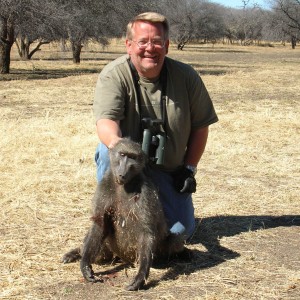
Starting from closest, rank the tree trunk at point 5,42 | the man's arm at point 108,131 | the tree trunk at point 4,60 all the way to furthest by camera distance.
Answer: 1. the man's arm at point 108,131
2. the tree trunk at point 5,42
3. the tree trunk at point 4,60

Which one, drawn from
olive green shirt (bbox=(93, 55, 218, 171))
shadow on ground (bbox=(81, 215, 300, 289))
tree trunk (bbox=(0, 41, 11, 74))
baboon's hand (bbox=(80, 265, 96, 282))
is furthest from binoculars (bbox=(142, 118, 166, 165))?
tree trunk (bbox=(0, 41, 11, 74))

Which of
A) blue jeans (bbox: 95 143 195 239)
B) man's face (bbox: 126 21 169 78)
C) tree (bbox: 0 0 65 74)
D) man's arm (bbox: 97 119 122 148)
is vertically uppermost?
tree (bbox: 0 0 65 74)

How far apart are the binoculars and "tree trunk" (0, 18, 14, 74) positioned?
1595cm

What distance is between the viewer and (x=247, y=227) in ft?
Answer: 15.5

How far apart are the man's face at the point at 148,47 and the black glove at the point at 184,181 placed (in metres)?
0.78

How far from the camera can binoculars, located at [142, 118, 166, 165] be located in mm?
3832

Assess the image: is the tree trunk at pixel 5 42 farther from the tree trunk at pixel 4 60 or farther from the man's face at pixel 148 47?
the man's face at pixel 148 47

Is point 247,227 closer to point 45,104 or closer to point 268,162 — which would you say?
point 268,162

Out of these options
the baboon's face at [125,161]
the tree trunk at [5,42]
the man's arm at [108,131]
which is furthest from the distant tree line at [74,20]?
the baboon's face at [125,161]

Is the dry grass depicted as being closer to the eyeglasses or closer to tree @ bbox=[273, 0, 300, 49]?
the eyeglasses

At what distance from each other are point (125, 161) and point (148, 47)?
3.06 feet

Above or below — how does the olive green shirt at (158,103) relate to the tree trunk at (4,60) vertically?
above

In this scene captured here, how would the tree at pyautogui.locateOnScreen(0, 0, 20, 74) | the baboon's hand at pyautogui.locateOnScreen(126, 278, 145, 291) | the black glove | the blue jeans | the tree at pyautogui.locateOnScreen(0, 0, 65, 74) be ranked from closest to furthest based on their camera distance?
the baboon's hand at pyautogui.locateOnScreen(126, 278, 145, 291) → the black glove → the blue jeans → the tree at pyautogui.locateOnScreen(0, 0, 20, 74) → the tree at pyautogui.locateOnScreen(0, 0, 65, 74)

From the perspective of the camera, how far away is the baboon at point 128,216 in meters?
3.38
